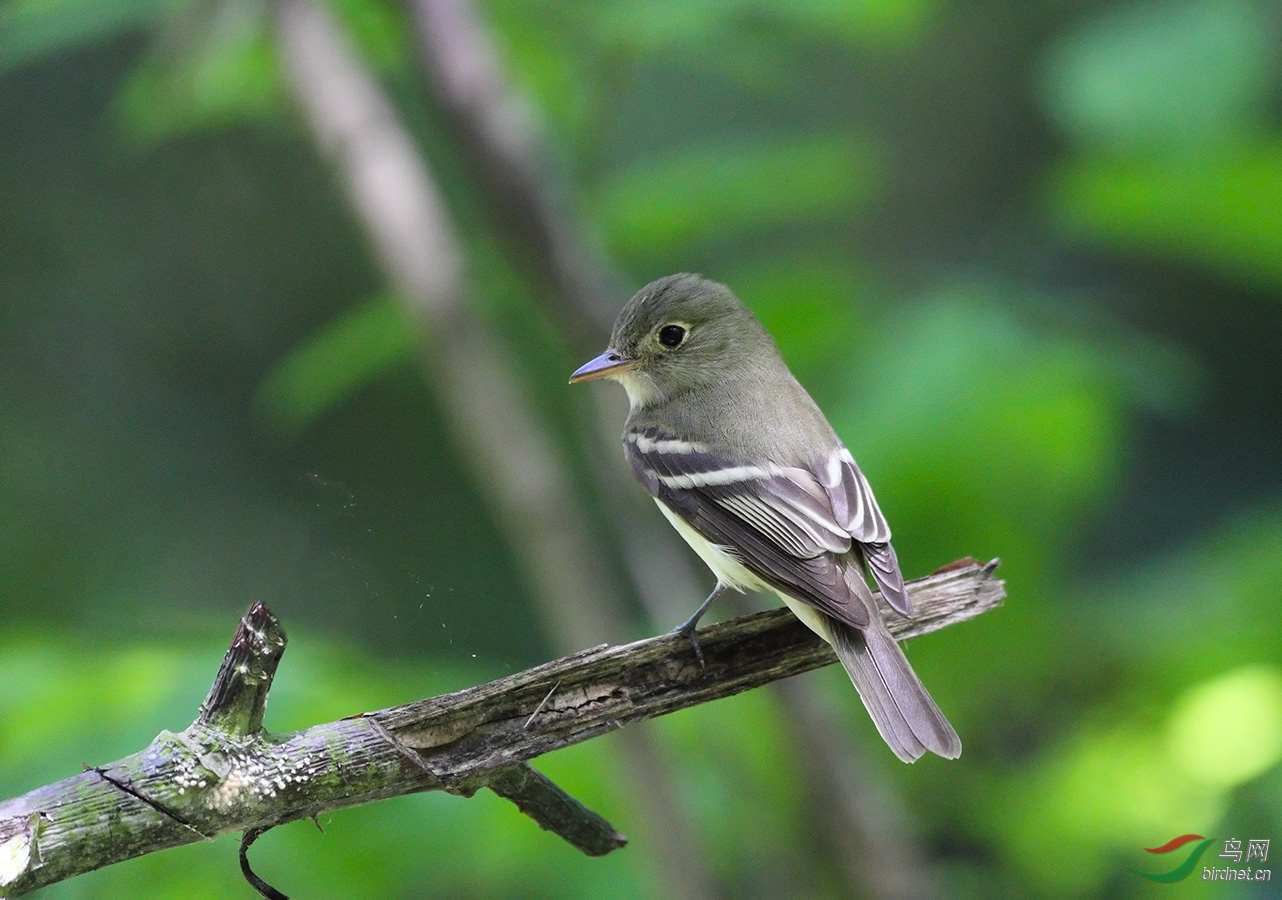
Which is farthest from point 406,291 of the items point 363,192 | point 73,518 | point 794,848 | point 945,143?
point 945,143

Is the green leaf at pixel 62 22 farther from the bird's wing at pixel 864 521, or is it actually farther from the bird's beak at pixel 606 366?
the bird's wing at pixel 864 521

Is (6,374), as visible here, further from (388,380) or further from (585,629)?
(388,380)

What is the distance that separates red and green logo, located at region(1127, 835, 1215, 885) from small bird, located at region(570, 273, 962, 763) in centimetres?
90

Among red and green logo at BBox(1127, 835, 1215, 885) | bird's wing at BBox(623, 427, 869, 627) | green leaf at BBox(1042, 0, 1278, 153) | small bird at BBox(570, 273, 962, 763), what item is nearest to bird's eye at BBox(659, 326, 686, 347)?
small bird at BBox(570, 273, 962, 763)

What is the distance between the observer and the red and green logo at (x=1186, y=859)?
9.12 feet

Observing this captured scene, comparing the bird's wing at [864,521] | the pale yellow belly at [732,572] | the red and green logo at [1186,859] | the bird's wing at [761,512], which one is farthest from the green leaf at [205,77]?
the red and green logo at [1186,859]

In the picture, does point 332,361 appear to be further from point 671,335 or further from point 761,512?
point 761,512

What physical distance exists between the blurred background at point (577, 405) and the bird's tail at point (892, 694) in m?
0.80

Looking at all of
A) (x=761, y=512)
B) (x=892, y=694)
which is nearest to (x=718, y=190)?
(x=761, y=512)

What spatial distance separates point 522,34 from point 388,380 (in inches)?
63.6

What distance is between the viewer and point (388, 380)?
532 cm

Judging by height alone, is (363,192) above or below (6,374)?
above

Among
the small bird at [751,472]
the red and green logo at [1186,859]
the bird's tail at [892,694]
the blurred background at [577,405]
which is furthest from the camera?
the blurred background at [577,405]

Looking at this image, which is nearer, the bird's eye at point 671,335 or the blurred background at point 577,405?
the bird's eye at point 671,335
